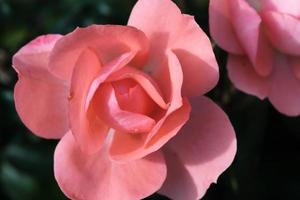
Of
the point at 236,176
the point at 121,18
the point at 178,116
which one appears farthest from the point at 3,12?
the point at 178,116

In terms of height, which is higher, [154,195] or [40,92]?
[40,92]

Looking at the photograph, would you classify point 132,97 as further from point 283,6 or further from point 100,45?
point 283,6

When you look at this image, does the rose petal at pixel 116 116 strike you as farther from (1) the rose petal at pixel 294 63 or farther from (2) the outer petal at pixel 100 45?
(1) the rose petal at pixel 294 63

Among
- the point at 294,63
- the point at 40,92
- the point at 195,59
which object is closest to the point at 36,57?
the point at 40,92

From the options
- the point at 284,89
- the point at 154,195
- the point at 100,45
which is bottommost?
the point at 154,195

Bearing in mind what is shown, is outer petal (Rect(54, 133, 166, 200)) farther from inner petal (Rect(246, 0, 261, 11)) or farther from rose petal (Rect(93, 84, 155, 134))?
inner petal (Rect(246, 0, 261, 11))

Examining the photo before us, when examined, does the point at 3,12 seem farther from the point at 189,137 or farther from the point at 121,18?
the point at 189,137
